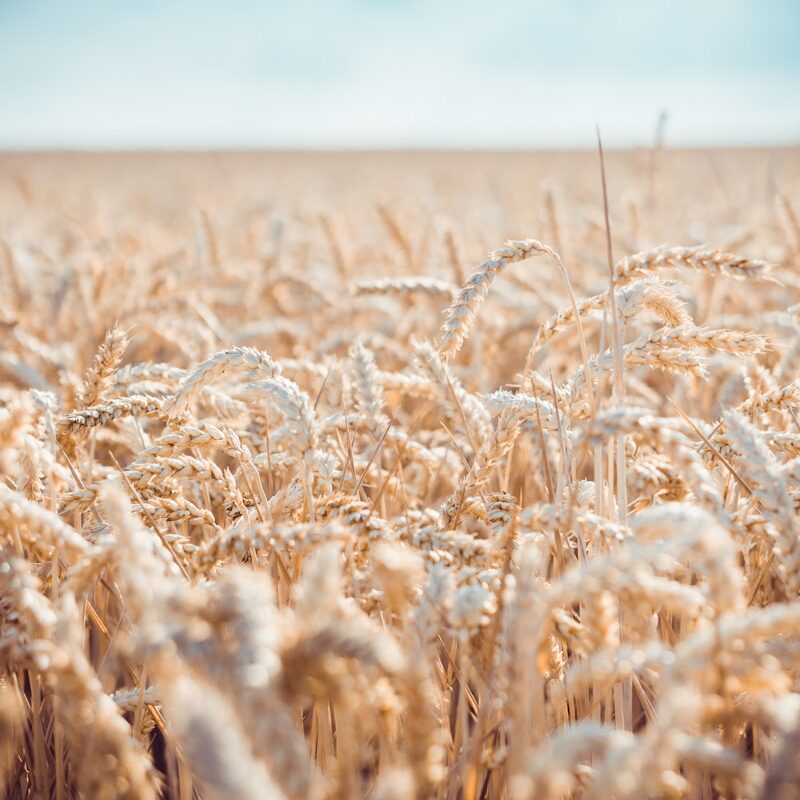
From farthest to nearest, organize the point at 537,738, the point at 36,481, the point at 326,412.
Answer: the point at 326,412 < the point at 36,481 < the point at 537,738

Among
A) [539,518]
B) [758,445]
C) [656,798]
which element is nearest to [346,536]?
[539,518]

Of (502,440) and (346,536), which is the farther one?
(502,440)

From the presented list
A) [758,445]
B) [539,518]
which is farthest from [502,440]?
[758,445]

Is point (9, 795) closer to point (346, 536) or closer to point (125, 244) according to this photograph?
point (346, 536)

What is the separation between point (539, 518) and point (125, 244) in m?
4.54

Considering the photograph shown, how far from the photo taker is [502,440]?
126 cm

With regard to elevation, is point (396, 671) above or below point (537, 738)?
above

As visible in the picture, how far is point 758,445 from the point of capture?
92cm

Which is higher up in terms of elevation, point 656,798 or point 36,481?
point 36,481

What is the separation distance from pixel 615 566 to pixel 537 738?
0.35m

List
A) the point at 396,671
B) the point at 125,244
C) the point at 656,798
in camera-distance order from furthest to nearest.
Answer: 1. the point at 125,244
2. the point at 656,798
3. the point at 396,671

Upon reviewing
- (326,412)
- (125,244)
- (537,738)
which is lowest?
(537,738)

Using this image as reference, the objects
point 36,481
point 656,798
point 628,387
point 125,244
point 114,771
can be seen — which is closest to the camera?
point 114,771

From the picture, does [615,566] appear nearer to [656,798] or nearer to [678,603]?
[678,603]
